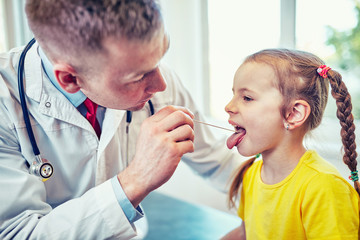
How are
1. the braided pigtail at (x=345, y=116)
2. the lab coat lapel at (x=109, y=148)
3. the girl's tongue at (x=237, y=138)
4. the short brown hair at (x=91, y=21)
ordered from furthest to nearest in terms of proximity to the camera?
the lab coat lapel at (x=109, y=148) → the girl's tongue at (x=237, y=138) → the braided pigtail at (x=345, y=116) → the short brown hair at (x=91, y=21)

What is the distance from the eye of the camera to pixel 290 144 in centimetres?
95

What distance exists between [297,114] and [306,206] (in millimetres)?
239

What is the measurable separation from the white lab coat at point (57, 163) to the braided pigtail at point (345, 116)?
1.59 ft

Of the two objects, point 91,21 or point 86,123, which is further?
point 86,123

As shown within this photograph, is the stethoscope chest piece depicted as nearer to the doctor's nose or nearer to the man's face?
the man's face

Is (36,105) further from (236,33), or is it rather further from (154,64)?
(236,33)

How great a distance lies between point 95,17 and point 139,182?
16.3 inches

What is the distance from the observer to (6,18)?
2.40 meters

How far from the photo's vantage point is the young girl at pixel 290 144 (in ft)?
2.69

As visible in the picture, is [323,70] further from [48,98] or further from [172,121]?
[48,98]

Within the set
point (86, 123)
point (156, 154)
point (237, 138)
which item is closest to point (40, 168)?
point (86, 123)

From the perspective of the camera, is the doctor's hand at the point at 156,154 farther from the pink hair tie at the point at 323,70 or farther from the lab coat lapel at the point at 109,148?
the pink hair tie at the point at 323,70

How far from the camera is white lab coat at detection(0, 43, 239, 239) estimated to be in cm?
87

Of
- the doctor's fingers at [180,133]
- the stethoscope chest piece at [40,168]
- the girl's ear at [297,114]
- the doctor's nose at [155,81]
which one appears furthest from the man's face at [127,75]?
Answer: the girl's ear at [297,114]
